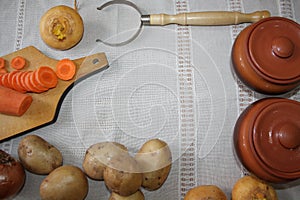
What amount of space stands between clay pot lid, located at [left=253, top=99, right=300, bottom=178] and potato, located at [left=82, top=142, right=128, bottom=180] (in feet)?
1.03

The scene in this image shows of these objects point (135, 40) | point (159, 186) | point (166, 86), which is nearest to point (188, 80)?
point (166, 86)

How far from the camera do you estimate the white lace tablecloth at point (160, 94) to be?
859 millimetres

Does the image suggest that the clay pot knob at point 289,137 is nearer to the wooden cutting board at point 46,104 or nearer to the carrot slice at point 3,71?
the wooden cutting board at point 46,104

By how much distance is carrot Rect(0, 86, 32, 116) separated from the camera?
33.7 inches

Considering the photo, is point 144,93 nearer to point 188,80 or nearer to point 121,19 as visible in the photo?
point 188,80

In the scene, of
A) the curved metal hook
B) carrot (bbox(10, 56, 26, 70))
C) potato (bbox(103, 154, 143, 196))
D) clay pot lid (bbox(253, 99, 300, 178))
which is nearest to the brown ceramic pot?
clay pot lid (bbox(253, 99, 300, 178))

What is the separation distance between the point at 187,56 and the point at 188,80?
78 millimetres

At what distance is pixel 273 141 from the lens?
2.48ft

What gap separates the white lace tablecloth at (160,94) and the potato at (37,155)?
0.18ft

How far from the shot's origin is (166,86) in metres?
0.90

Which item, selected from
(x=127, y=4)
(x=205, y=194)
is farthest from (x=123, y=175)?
(x=127, y=4)

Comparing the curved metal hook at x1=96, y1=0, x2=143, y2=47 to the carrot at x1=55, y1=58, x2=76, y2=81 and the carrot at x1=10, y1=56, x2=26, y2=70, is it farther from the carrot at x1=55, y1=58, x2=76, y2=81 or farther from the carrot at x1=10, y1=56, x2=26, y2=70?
the carrot at x1=10, y1=56, x2=26, y2=70

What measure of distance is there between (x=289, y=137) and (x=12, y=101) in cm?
67

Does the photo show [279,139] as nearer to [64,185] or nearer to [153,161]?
[153,161]
